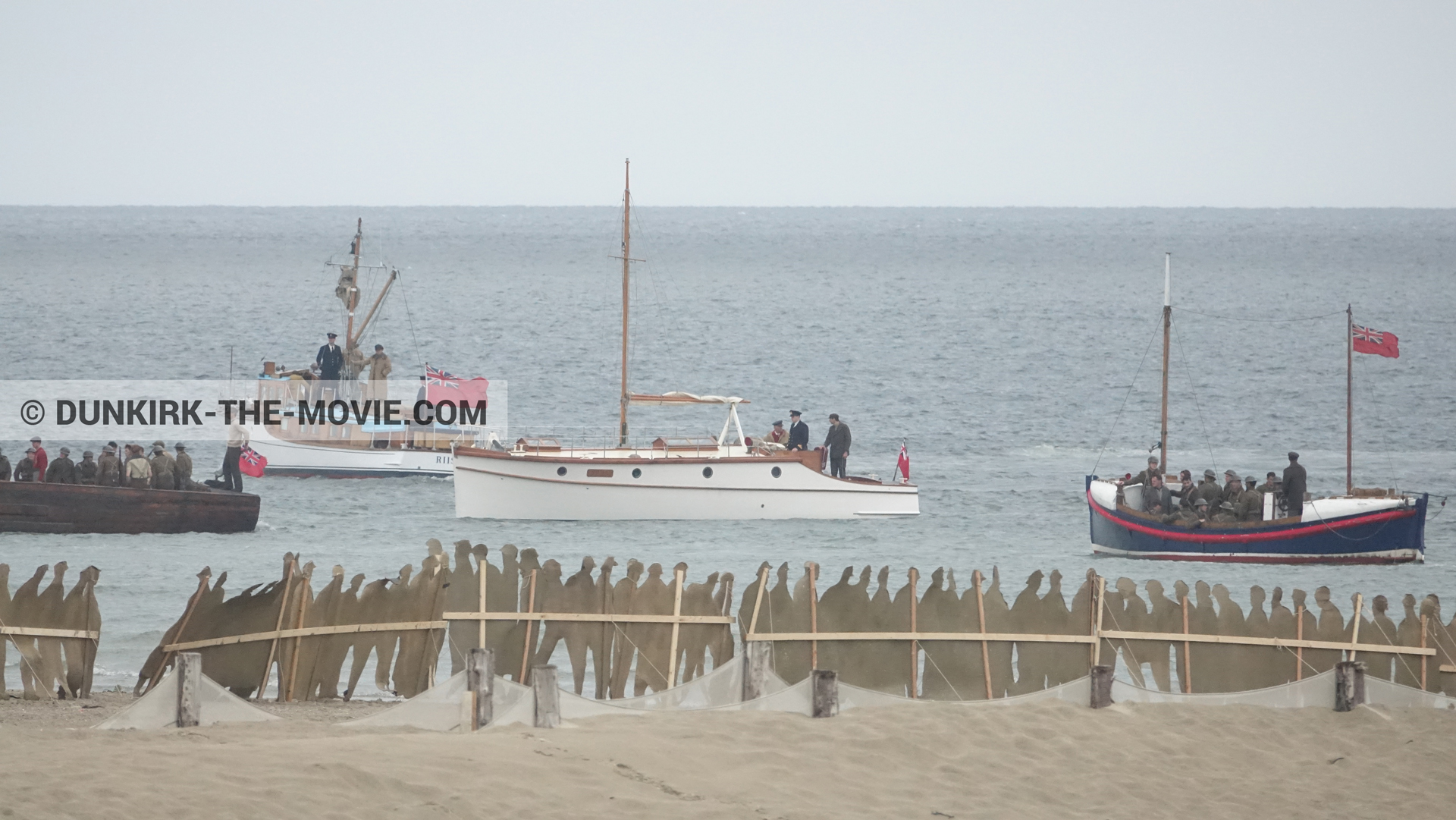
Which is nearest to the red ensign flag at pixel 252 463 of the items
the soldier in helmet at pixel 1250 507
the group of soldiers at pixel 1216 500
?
the group of soldiers at pixel 1216 500

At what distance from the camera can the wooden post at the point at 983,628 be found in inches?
643

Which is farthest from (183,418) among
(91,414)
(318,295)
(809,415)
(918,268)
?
(918,268)

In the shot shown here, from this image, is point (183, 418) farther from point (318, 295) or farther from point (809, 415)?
point (318, 295)

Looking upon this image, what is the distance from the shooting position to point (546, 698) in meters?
13.8

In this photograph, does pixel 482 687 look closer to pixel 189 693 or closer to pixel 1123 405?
pixel 189 693

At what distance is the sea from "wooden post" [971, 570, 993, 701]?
10028mm

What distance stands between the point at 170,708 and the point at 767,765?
461cm

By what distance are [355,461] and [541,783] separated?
1242 inches

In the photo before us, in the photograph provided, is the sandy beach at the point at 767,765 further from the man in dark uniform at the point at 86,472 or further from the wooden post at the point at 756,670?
the man in dark uniform at the point at 86,472

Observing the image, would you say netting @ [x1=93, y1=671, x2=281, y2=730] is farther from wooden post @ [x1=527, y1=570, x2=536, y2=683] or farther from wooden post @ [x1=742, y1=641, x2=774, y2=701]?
wooden post @ [x1=742, y1=641, x2=774, y2=701]

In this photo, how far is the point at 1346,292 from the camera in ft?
398

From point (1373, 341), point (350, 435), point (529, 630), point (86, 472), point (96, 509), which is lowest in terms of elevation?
point (529, 630)

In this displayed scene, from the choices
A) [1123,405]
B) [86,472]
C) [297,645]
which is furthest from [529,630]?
[1123,405]

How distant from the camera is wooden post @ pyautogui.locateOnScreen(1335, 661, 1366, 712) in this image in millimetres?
15938
